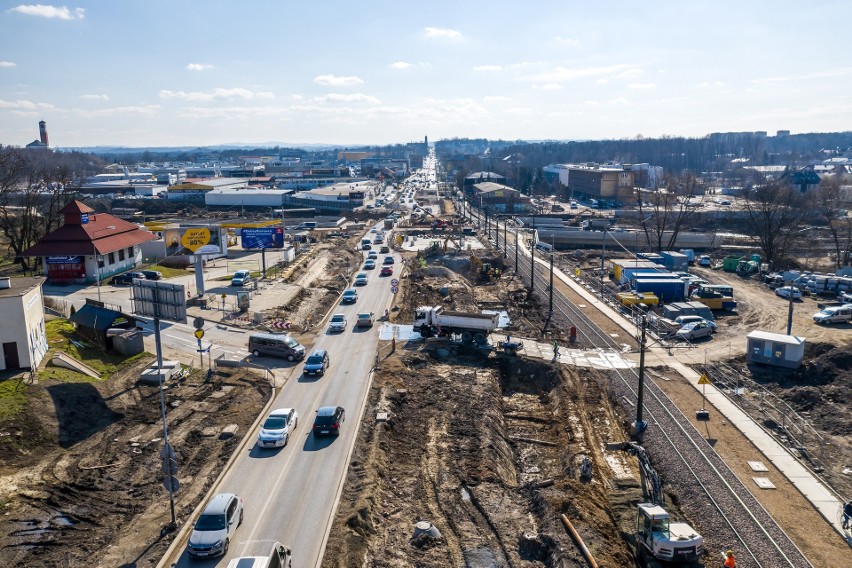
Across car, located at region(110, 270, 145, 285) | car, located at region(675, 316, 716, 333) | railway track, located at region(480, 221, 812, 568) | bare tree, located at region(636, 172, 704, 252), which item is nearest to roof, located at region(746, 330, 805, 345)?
car, located at region(675, 316, 716, 333)

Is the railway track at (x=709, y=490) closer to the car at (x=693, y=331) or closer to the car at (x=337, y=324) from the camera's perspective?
the car at (x=693, y=331)

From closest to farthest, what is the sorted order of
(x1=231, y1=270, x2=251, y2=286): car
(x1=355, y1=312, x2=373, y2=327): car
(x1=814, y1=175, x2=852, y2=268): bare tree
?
1. (x1=355, y1=312, x2=373, y2=327): car
2. (x1=231, y1=270, x2=251, y2=286): car
3. (x1=814, y1=175, x2=852, y2=268): bare tree

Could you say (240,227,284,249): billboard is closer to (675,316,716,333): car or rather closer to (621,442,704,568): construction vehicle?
(675,316,716,333): car

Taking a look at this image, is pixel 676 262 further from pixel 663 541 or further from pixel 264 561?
pixel 264 561

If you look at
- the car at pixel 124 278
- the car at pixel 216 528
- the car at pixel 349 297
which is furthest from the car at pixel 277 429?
the car at pixel 124 278

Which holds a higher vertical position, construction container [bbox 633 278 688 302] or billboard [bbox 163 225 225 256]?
billboard [bbox 163 225 225 256]

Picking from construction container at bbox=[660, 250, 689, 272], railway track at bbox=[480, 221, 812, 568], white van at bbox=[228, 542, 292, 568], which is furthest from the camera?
construction container at bbox=[660, 250, 689, 272]

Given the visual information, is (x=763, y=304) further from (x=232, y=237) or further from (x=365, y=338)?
(x=232, y=237)
